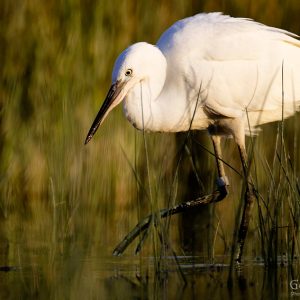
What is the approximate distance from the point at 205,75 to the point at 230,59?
21 cm

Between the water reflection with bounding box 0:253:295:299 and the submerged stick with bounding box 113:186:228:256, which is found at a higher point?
the submerged stick with bounding box 113:186:228:256

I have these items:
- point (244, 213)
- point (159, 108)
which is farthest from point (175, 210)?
point (159, 108)

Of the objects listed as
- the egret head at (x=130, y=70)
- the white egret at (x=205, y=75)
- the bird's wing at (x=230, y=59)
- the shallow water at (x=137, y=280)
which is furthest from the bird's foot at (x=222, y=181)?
the shallow water at (x=137, y=280)

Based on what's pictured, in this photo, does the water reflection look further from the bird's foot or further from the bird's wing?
the bird's foot

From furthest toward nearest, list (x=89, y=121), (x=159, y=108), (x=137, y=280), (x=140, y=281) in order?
(x=89, y=121), (x=159, y=108), (x=137, y=280), (x=140, y=281)

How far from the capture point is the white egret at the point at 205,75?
600cm

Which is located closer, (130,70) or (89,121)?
(130,70)

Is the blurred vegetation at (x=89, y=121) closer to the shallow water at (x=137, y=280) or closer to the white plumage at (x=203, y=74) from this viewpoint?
the white plumage at (x=203, y=74)

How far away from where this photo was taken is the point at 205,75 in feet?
19.8

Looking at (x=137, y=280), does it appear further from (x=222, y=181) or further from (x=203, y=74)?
(x=222, y=181)

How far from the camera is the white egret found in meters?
6.00

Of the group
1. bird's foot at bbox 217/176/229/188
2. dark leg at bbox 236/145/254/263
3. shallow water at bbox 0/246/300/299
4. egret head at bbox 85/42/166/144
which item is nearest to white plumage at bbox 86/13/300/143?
egret head at bbox 85/42/166/144

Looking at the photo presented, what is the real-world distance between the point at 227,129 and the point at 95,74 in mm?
1363

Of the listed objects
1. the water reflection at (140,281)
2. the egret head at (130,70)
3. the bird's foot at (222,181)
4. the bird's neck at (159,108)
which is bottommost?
→ the water reflection at (140,281)
